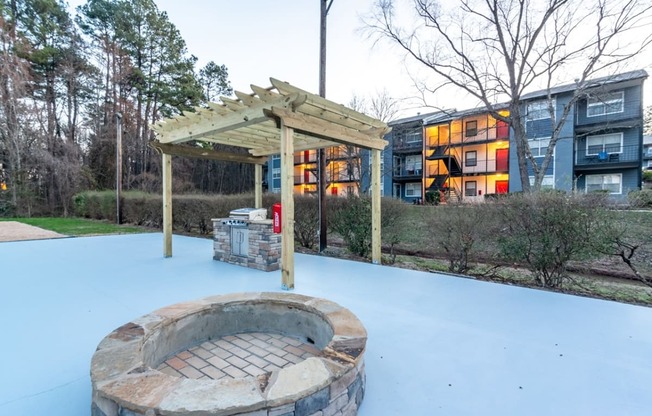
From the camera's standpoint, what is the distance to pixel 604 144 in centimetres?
1571

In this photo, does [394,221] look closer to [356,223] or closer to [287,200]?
[356,223]

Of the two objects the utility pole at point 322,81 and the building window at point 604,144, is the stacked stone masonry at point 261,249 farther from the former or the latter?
the building window at point 604,144

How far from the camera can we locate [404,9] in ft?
33.8

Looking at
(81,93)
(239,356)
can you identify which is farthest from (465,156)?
(81,93)

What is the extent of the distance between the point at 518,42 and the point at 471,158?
11.8m

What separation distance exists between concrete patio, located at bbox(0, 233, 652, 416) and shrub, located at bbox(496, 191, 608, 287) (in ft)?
1.78

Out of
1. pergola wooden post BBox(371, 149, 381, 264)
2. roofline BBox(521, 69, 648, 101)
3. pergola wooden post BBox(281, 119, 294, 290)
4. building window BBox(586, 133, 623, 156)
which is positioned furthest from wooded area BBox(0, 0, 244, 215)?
building window BBox(586, 133, 623, 156)

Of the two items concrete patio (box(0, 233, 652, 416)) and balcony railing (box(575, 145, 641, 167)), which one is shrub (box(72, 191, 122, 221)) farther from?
balcony railing (box(575, 145, 641, 167))

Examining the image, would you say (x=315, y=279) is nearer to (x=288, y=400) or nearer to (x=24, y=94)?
(x=288, y=400)

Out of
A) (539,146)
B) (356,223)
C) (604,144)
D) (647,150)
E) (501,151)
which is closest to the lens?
(356,223)

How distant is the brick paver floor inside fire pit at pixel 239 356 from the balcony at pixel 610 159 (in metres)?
19.5

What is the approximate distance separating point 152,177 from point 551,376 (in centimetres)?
2176

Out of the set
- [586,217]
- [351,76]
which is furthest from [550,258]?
[351,76]

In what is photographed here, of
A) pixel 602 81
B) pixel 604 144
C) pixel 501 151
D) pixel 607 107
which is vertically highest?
pixel 607 107
